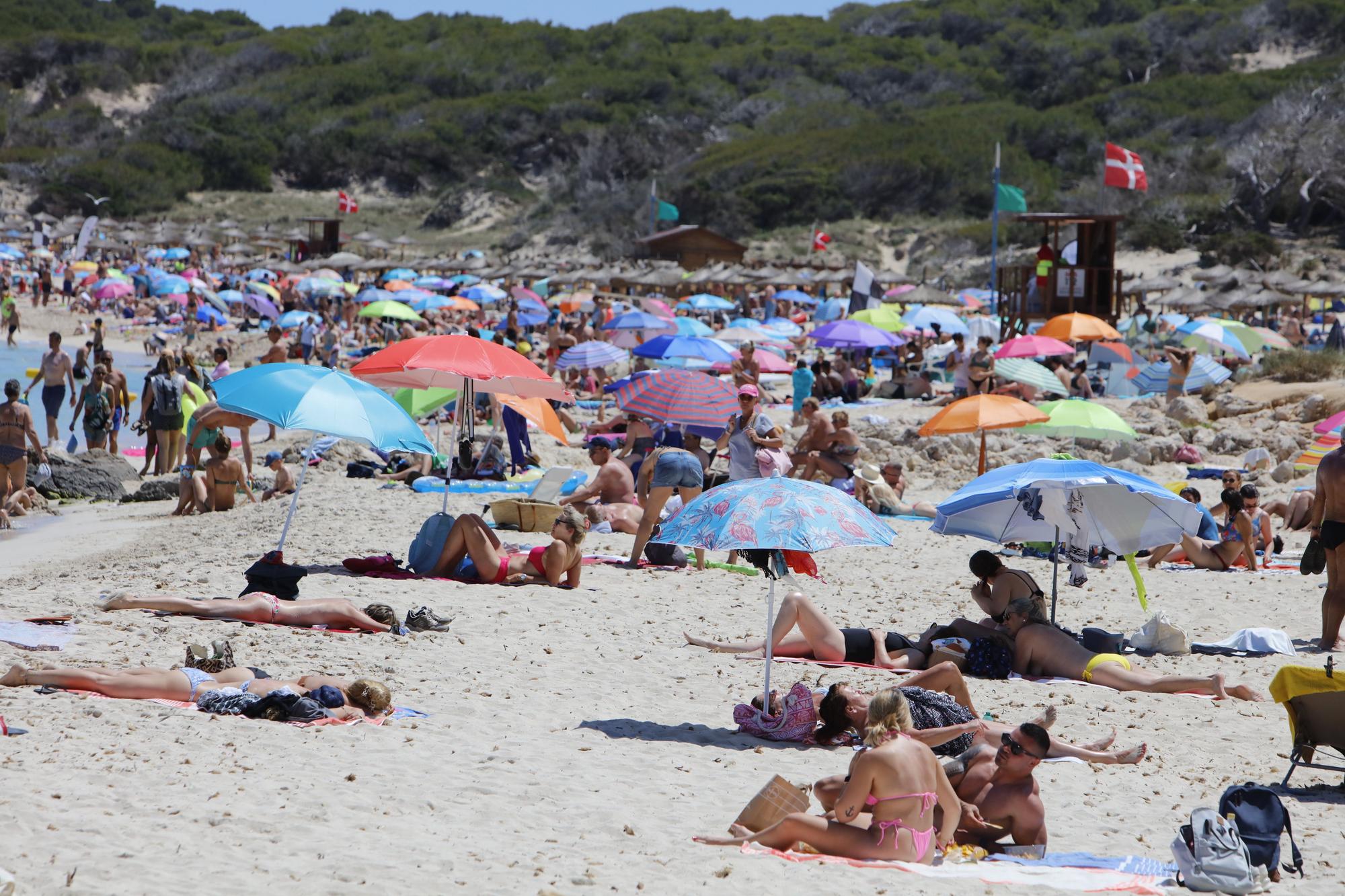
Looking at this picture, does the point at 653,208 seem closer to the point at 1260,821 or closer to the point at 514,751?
the point at 514,751

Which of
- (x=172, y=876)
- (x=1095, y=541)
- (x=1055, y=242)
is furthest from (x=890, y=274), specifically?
(x=172, y=876)

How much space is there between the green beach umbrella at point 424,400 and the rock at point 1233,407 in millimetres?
9588

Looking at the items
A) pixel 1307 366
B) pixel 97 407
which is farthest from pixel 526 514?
pixel 1307 366

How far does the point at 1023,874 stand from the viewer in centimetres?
399

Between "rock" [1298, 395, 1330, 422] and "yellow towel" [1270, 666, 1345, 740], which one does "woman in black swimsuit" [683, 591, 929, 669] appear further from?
"rock" [1298, 395, 1330, 422]

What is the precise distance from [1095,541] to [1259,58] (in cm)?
7052

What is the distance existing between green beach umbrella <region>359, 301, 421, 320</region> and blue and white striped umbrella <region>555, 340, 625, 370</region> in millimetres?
7677

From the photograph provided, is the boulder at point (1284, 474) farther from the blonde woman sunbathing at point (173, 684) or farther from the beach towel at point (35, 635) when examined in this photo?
the beach towel at point (35, 635)

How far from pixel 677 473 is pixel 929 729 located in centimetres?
370

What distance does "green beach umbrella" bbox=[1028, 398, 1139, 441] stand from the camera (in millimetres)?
9664

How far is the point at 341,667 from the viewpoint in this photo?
5.89 metres

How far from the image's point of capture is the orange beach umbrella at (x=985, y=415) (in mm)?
9812

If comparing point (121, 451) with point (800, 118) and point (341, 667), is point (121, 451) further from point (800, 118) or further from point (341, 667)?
point (800, 118)

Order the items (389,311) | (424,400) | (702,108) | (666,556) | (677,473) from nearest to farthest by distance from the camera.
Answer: (677,473) → (666,556) → (424,400) → (389,311) → (702,108)
